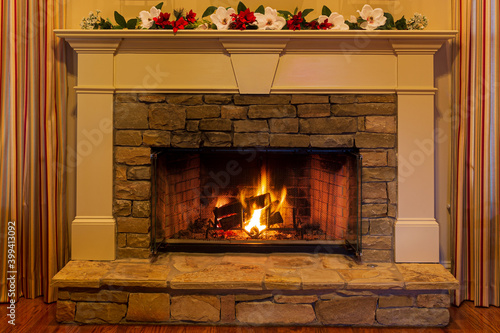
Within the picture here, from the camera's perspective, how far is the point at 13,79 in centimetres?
242

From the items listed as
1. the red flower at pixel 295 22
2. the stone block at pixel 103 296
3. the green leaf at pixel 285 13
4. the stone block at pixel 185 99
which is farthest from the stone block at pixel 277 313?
the green leaf at pixel 285 13

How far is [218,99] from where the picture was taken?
234 centimetres

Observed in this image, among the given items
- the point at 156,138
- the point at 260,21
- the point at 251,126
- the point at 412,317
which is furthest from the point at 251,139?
the point at 412,317

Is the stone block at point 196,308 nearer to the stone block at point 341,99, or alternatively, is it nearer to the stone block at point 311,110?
the stone block at point 311,110

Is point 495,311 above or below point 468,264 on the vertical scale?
below

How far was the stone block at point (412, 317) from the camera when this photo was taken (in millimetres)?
2145

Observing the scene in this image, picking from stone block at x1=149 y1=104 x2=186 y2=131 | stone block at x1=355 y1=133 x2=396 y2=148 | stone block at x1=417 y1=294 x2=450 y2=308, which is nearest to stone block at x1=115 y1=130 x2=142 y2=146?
stone block at x1=149 y1=104 x2=186 y2=131

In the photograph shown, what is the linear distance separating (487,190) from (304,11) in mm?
1567

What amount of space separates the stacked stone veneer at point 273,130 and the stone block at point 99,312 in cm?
45

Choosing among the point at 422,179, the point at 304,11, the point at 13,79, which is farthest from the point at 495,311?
the point at 13,79

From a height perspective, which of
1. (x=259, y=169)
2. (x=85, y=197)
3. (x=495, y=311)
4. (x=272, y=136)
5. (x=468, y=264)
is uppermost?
(x=272, y=136)

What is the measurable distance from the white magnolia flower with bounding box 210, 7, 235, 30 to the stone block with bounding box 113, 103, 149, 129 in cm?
65

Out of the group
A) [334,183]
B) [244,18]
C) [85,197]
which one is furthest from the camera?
[334,183]

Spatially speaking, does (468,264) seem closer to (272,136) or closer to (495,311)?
(495,311)
